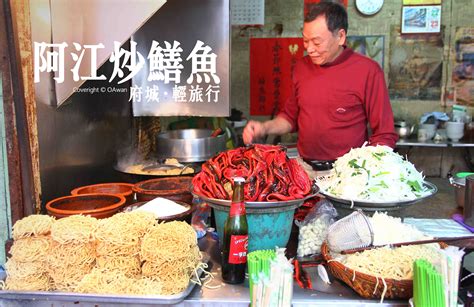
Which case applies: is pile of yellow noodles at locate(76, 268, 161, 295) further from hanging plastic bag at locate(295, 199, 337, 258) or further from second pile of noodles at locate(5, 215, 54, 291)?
hanging plastic bag at locate(295, 199, 337, 258)

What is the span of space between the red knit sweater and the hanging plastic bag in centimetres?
125

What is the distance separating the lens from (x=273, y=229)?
189 centimetres

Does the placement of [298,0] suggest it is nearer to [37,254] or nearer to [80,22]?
[80,22]

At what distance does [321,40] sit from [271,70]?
3325mm

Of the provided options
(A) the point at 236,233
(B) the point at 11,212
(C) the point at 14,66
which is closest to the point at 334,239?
(A) the point at 236,233

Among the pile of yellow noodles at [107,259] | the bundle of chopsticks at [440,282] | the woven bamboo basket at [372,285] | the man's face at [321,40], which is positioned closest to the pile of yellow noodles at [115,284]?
the pile of yellow noodles at [107,259]

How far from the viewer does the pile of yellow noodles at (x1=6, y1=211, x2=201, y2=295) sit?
1.66 meters

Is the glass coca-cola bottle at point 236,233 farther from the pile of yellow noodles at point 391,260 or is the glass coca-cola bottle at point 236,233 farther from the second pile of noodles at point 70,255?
the second pile of noodles at point 70,255

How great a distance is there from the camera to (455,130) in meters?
5.90

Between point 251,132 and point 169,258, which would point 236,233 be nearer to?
point 169,258

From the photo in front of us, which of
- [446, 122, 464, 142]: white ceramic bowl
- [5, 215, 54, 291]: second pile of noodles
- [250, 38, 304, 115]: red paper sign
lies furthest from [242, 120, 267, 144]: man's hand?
[446, 122, 464, 142]: white ceramic bowl

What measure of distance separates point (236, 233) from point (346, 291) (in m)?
0.50

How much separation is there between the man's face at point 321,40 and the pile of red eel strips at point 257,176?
1403mm

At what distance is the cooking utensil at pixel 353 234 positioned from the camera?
1769 mm
